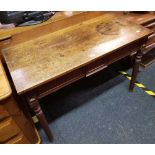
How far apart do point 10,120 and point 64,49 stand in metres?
0.58

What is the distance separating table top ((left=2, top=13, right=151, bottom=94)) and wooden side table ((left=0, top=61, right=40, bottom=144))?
66 millimetres

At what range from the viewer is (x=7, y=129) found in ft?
3.03

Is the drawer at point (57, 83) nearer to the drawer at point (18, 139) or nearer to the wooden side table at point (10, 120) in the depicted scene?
the wooden side table at point (10, 120)

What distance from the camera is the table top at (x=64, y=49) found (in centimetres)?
94

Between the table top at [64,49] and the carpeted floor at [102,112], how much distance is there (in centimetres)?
68

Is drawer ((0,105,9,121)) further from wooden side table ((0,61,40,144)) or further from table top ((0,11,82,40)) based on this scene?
table top ((0,11,82,40))

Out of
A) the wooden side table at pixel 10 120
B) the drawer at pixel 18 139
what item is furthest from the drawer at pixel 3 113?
the drawer at pixel 18 139

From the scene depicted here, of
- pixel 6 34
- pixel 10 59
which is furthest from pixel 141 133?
pixel 6 34

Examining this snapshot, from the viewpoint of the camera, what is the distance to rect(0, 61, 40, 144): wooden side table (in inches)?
31.9
